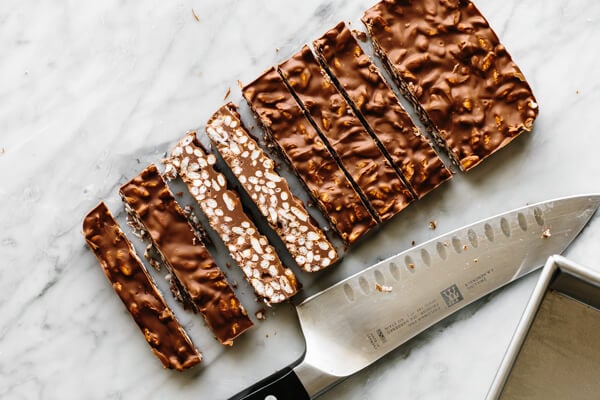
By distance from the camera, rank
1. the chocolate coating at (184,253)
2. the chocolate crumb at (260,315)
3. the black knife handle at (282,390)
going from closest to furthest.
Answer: the black knife handle at (282,390) < the chocolate coating at (184,253) < the chocolate crumb at (260,315)

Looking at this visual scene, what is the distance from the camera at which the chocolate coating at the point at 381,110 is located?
12.2ft

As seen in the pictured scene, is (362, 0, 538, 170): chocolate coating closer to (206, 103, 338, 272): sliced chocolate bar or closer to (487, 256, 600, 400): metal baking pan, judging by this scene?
(206, 103, 338, 272): sliced chocolate bar

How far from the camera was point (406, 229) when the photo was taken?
3.94m

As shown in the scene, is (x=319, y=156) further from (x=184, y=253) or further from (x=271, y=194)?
(x=184, y=253)

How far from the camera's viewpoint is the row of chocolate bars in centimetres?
371

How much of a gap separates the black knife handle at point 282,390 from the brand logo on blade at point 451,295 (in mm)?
894

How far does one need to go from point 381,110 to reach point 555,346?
148 centimetres

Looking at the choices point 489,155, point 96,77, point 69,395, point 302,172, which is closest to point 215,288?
point 302,172

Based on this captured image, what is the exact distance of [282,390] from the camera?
3617 mm

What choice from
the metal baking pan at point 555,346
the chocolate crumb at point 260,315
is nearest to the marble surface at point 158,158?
the chocolate crumb at point 260,315

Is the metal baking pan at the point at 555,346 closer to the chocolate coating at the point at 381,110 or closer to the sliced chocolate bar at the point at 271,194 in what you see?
the chocolate coating at the point at 381,110

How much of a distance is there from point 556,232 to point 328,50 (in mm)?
1559

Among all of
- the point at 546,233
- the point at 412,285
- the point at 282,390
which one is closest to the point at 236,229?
the point at 282,390

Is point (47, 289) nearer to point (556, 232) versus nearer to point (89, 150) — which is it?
point (89, 150)
